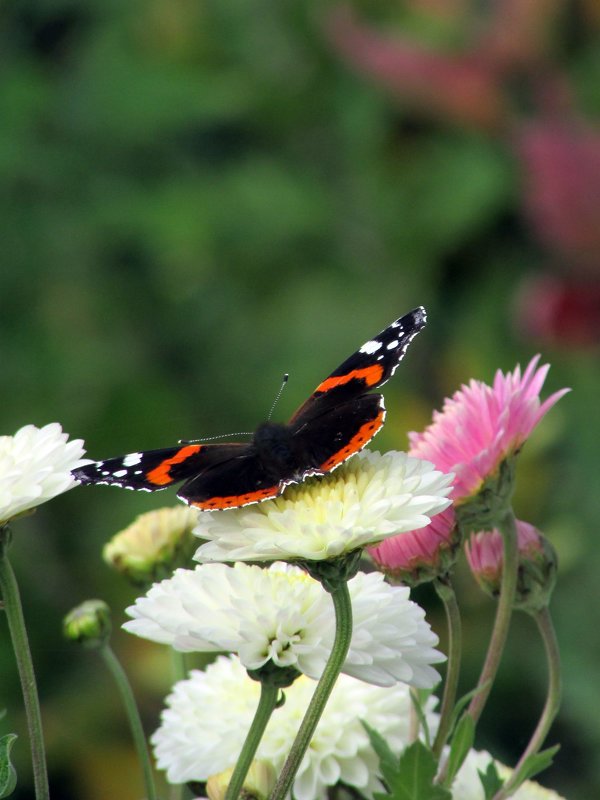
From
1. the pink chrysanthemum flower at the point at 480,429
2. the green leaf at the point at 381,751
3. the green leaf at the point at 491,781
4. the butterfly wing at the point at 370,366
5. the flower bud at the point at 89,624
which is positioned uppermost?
the butterfly wing at the point at 370,366

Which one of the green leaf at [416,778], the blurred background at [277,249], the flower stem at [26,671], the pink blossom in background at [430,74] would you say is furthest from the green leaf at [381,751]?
the pink blossom in background at [430,74]

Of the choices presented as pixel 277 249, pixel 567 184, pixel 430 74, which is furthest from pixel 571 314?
pixel 277 249

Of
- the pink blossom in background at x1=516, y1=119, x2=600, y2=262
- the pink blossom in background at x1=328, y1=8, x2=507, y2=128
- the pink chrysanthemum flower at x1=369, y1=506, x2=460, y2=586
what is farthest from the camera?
the pink blossom in background at x1=328, y1=8, x2=507, y2=128

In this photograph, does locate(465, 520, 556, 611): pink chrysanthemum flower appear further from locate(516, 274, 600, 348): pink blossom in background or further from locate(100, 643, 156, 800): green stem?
locate(516, 274, 600, 348): pink blossom in background

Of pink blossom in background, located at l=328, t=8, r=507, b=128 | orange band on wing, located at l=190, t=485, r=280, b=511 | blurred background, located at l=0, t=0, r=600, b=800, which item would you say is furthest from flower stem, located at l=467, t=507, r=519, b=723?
pink blossom in background, located at l=328, t=8, r=507, b=128

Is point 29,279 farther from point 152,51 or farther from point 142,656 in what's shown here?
point 142,656

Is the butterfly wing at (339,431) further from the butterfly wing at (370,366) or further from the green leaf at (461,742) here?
the green leaf at (461,742)
